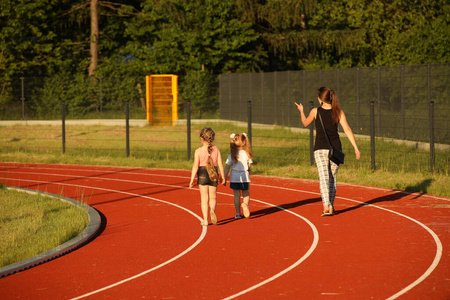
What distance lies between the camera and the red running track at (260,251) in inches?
307

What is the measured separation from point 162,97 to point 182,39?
437cm

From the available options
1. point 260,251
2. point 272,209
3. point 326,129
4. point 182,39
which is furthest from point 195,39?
point 260,251

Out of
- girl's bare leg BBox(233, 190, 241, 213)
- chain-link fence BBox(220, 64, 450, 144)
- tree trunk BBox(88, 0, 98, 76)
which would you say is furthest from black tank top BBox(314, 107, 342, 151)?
tree trunk BBox(88, 0, 98, 76)

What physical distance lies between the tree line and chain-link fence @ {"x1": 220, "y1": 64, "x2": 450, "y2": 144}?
2979mm

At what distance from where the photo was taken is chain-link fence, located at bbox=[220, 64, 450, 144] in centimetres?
2373

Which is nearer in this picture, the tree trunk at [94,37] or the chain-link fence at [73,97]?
the chain-link fence at [73,97]

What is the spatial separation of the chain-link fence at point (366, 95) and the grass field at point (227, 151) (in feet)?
3.94

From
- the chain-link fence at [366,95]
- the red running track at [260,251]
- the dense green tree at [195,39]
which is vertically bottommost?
the red running track at [260,251]

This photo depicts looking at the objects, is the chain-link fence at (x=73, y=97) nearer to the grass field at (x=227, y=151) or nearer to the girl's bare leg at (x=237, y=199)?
the grass field at (x=227, y=151)

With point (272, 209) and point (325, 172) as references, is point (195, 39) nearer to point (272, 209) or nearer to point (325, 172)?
point (272, 209)

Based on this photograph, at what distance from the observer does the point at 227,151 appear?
24.3 m

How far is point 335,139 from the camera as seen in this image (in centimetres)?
1193

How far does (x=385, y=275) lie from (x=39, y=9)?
38.3m

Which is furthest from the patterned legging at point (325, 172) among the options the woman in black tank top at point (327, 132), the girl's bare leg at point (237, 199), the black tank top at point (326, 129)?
the girl's bare leg at point (237, 199)
